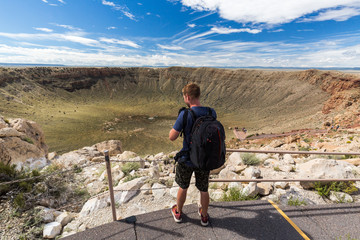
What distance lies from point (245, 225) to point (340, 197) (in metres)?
2.37

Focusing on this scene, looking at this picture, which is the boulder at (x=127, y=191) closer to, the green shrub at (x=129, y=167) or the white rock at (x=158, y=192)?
the white rock at (x=158, y=192)

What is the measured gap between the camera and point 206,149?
213 centimetres

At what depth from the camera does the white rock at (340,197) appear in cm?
351

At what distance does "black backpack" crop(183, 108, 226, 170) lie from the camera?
2.11 m

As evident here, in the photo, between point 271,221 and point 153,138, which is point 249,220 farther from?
point 153,138

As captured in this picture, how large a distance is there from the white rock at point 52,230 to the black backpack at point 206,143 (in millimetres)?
2659

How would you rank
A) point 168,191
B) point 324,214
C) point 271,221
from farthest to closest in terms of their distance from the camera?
point 168,191 → point 324,214 → point 271,221

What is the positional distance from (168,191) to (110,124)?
144ft

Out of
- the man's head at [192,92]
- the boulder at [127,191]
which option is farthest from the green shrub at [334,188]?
the boulder at [127,191]

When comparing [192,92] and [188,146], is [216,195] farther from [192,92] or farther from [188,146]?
[192,92]

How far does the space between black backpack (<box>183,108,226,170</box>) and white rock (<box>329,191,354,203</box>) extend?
311cm

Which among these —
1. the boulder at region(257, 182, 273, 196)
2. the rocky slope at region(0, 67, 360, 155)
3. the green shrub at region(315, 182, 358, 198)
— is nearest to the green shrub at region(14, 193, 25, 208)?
the boulder at region(257, 182, 273, 196)

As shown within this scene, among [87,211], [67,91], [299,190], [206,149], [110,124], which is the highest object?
[206,149]

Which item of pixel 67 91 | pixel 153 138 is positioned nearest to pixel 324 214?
pixel 153 138
